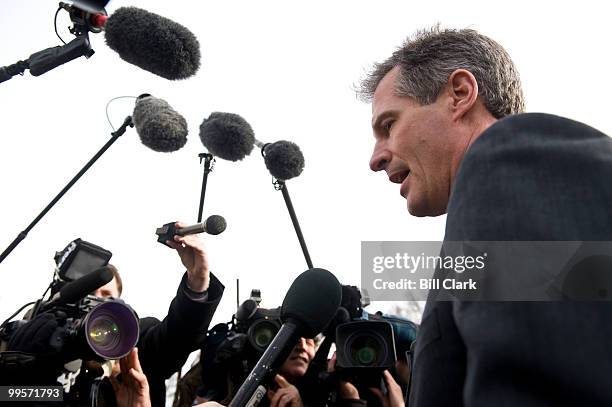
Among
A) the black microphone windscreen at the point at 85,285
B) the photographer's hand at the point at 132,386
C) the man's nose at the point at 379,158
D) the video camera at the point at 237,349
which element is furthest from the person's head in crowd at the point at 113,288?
the man's nose at the point at 379,158

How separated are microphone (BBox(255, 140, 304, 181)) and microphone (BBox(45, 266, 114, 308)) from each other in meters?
2.08

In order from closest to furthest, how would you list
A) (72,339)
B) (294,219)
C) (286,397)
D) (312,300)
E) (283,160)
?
(312,300), (72,339), (286,397), (294,219), (283,160)

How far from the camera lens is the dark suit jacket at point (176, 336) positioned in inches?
137

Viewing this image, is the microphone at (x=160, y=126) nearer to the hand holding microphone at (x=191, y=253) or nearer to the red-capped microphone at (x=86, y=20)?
the hand holding microphone at (x=191, y=253)

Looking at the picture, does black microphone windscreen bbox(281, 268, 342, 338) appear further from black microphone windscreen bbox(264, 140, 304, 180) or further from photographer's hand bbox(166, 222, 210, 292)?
black microphone windscreen bbox(264, 140, 304, 180)

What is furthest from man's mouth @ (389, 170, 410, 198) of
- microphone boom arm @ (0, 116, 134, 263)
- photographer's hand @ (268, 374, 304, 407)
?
microphone boom arm @ (0, 116, 134, 263)

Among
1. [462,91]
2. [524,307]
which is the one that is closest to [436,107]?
[462,91]

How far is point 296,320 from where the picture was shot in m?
2.11

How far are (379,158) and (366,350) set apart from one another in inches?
78.1

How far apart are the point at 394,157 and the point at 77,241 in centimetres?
203

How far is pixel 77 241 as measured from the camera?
3.07m

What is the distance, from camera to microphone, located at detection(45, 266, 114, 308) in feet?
8.80

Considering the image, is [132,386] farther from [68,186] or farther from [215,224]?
[68,186]

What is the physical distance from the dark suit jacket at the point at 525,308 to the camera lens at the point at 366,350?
241cm
